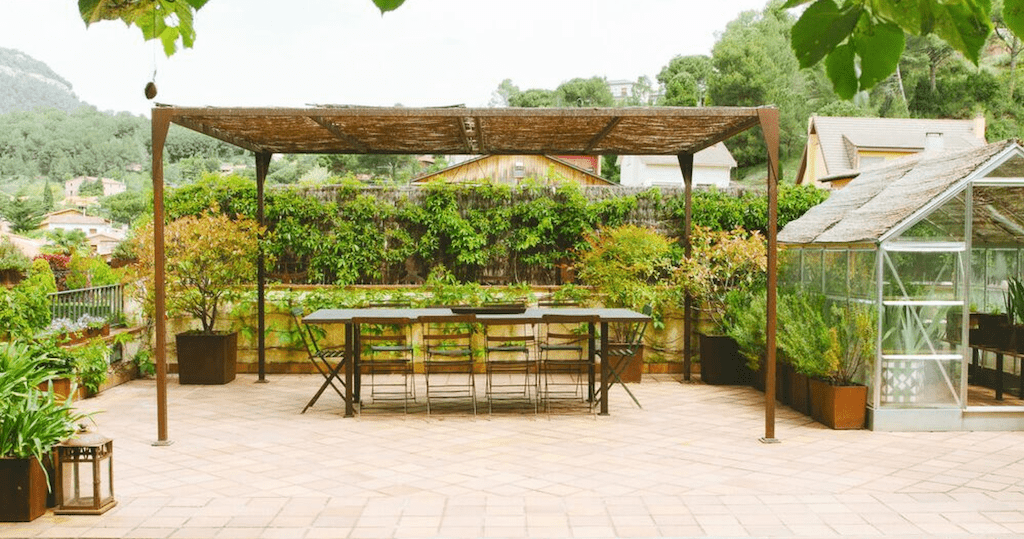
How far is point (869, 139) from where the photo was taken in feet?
103

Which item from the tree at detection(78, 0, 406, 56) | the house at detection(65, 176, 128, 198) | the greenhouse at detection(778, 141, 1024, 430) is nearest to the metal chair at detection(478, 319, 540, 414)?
the greenhouse at detection(778, 141, 1024, 430)

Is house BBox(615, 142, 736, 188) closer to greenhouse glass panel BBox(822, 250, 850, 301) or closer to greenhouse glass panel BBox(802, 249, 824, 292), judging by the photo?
greenhouse glass panel BBox(802, 249, 824, 292)

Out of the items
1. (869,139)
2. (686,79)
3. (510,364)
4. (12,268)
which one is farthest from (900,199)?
(686,79)

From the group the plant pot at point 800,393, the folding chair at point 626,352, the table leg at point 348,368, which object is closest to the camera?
the table leg at point 348,368

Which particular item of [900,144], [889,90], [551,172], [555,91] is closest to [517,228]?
[551,172]

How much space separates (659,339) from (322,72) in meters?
53.3

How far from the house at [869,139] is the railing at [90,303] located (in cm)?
2600

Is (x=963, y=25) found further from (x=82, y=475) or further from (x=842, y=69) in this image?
(x=82, y=475)

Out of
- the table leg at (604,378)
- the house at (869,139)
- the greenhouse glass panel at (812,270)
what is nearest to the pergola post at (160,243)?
the table leg at (604,378)

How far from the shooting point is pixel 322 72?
58406 millimetres

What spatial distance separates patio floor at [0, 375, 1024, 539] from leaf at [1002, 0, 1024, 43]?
3.03 metres

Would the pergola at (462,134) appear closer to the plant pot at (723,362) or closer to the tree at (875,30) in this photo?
the plant pot at (723,362)

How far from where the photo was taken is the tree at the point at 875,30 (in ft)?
5.21

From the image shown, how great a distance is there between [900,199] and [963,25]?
6172mm
